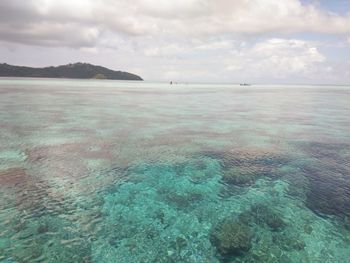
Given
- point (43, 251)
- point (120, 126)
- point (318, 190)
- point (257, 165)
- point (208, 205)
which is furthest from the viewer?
point (120, 126)

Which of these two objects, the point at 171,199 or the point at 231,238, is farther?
the point at 171,199

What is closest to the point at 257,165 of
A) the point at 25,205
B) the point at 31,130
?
the point at 25,205

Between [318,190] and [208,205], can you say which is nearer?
[208,205]

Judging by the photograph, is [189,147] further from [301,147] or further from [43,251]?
[43,251]

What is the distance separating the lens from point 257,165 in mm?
18859

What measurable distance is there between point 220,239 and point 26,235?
717cm

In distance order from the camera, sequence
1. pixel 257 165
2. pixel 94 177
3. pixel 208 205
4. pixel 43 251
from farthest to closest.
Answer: pixel 257 165 → pixel 94 177 → pixel 208 205 → pixel 43 251

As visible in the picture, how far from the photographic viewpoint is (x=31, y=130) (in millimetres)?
27891

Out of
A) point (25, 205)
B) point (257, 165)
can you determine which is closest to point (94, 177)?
point (25, 205)

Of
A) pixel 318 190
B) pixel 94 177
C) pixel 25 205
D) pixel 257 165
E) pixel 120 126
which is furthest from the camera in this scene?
pixel 120 126

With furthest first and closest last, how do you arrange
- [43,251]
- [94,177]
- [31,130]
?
[31,130]
[94,177]
[43,251]

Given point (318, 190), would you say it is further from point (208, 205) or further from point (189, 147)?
point (189, 147)

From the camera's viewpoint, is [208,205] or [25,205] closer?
[25,205]

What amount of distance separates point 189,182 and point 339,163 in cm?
1091
